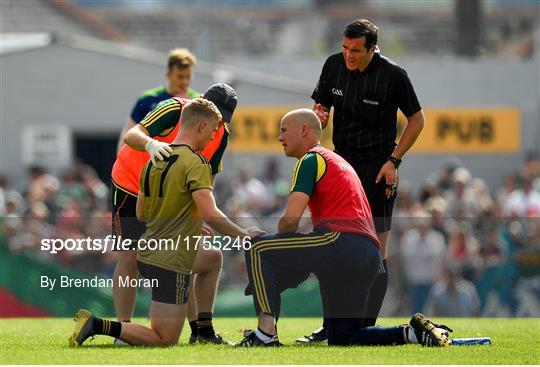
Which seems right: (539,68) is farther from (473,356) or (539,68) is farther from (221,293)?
(473,356)

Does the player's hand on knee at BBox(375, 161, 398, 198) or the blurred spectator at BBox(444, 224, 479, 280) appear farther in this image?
the blurred spectator at BBox(444, 224, 479, 280)

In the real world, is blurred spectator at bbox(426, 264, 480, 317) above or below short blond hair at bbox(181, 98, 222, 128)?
below

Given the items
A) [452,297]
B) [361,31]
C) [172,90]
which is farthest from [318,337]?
[452,297]

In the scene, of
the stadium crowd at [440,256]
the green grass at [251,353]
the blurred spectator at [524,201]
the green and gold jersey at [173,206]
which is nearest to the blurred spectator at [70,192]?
the stadium crowd at [440,256]

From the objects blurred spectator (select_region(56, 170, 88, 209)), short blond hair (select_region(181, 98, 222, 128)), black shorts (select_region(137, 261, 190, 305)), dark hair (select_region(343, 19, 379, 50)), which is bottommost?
blurred spectator (select_region(56, 170, 88, 209))

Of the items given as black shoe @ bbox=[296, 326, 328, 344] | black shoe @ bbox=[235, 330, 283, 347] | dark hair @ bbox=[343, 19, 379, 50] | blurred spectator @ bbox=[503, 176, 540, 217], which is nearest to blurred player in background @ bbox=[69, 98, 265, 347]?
Result: black shoe @ bbox=[235, 330, 283, 347]

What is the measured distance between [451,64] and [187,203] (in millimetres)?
18576

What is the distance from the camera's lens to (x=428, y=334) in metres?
9.29

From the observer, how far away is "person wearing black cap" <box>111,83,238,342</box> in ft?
32.2

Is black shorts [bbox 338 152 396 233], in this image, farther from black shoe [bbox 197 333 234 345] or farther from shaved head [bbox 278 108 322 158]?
black shoe [bbox 197 333 234 345]

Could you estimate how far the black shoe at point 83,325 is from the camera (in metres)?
9.09

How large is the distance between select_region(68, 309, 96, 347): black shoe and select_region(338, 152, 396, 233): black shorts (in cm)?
246

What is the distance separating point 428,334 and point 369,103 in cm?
197

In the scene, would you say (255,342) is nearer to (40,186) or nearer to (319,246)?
(319,246)
